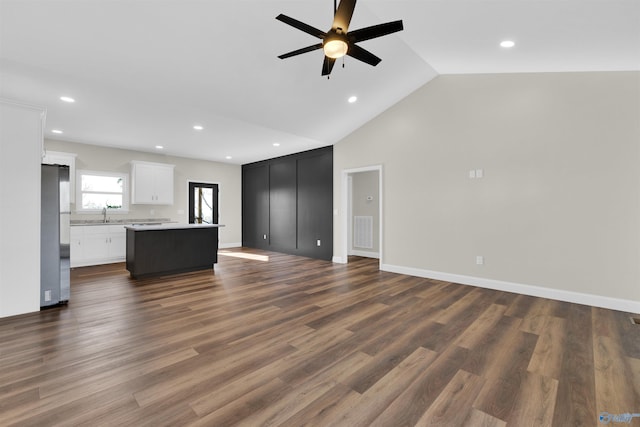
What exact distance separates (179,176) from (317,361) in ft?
23.9

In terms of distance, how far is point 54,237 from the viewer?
11.4 ft

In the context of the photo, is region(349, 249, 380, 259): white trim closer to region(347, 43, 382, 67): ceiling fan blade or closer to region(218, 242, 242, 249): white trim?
region(218, 242, 242, 249): white trim

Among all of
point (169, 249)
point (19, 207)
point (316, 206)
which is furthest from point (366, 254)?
point (19, 207)

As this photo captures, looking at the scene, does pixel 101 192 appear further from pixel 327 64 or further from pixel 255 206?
pixel 327 64

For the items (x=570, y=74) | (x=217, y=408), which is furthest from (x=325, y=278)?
Result: (x=570, y=74)

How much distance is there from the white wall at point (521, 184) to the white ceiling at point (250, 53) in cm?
36

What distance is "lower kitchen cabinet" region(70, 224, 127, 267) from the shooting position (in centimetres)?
580

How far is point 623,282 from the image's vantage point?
135 inches

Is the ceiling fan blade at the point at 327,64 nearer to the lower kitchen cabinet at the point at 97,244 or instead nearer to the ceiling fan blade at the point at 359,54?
the ceiling fan blade at the point at 359,54

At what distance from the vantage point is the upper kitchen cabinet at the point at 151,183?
685 centimetres

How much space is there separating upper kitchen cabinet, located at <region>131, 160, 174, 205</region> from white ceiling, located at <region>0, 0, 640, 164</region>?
1.73 m

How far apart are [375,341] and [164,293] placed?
10.2 feet

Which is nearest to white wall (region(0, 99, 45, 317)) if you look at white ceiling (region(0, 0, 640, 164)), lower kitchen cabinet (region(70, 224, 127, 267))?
white ceiling (region(0, 0, 640, 164))

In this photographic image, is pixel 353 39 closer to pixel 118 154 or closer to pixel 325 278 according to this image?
pixel 325 278
